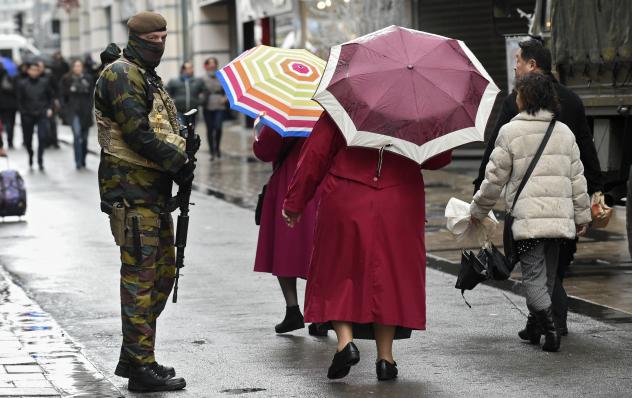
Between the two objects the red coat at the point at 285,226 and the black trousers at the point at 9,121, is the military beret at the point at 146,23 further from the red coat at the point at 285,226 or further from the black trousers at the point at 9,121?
the black trousers at the point at 9,121

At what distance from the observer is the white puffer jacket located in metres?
7.87

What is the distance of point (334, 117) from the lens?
7012 mm

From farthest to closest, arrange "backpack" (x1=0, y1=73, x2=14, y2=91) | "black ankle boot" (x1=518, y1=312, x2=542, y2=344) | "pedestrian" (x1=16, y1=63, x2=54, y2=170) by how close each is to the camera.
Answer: "backpack" (x1=0, y1=73, x2=14, y2=91)
"pedestrian" (x1=16, y1=63, x2=54, y2=170)
"black ankle boot" (x1=518, y1=312, x2=542, y2=344)

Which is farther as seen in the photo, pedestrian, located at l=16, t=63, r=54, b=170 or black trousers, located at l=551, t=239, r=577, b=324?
pedestrian, located at l=16, t=63, r=54, b=170

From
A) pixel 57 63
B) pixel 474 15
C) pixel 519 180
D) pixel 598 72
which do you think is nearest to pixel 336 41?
pixel 474 15

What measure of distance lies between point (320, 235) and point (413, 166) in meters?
0.59

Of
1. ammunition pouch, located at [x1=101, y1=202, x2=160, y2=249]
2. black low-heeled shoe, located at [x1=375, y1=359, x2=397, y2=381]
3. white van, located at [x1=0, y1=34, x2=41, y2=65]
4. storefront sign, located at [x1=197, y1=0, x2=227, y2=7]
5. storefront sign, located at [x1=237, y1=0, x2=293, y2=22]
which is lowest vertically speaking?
white van, located at [x1=0, y1=34, x2=41, y2=65]

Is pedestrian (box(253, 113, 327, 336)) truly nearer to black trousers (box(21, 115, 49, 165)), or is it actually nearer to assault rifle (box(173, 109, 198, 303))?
assault rifle (box(173, 109, 198, 303))

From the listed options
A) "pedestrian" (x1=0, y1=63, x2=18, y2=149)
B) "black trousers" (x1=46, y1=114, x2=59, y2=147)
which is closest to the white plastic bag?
"black trousers" (x1=46, y1=114, x2=59, y2=147)

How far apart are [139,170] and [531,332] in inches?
102

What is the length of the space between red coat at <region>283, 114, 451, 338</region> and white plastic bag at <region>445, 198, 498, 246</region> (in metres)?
1.03

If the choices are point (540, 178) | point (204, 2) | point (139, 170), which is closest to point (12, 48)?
point (204, 2)

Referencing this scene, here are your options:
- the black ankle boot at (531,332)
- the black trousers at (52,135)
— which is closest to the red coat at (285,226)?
the black ankle boot at (531,332)

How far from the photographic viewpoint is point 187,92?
25234 mm
